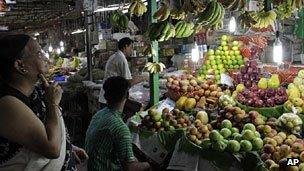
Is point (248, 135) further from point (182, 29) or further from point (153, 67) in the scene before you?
point (153, 67)

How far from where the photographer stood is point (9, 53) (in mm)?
2449

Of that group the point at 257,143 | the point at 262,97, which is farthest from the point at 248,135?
the point at 262,97

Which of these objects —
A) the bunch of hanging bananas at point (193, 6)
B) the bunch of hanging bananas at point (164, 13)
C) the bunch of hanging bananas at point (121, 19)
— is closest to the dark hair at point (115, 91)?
the bunch of hanging bananas at point (193, 6)

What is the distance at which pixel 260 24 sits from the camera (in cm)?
552

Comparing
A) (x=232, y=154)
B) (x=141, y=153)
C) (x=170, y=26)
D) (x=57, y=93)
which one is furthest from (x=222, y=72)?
(x=57, y=93)

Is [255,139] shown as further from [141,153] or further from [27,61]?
[27,61]

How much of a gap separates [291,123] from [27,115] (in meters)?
2.81

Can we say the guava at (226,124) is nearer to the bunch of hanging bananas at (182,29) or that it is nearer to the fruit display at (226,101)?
the fruit display at (226,101)

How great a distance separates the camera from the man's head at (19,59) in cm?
245

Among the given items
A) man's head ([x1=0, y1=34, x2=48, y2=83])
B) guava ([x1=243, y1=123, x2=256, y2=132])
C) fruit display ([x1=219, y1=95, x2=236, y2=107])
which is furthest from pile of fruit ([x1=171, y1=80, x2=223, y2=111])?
man's head ([x1=0, y1=34, x2=48, y2=83])

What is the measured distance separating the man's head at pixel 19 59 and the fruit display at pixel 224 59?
4.48m

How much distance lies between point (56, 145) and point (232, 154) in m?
1.91

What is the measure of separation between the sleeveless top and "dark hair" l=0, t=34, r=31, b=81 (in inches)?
3.3

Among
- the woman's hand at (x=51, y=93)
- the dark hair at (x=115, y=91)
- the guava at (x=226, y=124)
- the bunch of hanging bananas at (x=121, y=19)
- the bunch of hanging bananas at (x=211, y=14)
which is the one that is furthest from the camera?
the bunch of hanging bananas at (x=121, y=19)
